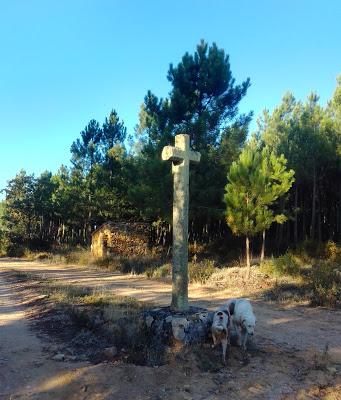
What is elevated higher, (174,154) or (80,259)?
(174,154)

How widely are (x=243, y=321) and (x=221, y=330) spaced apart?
1.51 feet

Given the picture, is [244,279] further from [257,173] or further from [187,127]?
[187,127]

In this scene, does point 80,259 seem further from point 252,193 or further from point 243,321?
point 243,321

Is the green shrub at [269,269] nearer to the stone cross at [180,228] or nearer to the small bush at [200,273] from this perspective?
the small bush at [200,273]

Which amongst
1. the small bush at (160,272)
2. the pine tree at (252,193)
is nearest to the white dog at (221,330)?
the pine tree at (252,193)

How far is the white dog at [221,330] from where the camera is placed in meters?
6.17

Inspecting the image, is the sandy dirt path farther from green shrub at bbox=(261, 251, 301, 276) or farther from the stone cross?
green shrub at bbox=(261, 251, 301, 276)

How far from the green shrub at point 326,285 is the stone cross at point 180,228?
16.0 ft

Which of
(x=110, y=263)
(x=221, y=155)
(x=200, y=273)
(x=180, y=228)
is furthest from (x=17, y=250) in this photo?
(x=180, y=228)

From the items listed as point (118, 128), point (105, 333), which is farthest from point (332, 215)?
point (105, 333)

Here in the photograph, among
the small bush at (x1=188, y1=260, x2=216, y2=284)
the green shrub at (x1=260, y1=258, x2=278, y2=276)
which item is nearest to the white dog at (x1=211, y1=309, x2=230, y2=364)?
the green shrub at (x1=260, y1=258, x2=278, y2=276)

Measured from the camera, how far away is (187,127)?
69.2 ft

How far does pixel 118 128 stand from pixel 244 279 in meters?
22.4

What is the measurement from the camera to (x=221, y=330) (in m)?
6.20
